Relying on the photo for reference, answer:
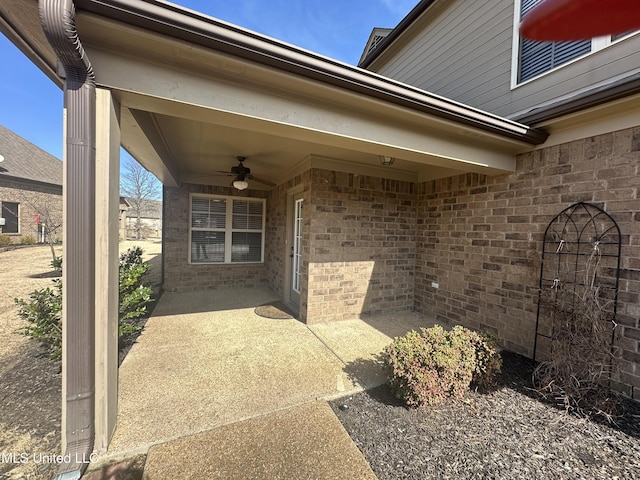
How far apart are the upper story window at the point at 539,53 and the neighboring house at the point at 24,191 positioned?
Result: 59.8 feet

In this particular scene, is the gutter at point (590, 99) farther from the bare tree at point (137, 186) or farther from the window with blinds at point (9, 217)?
the bare tree at point (137, 186)

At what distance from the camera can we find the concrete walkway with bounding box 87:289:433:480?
1.78 meters

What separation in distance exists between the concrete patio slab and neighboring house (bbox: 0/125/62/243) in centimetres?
1623

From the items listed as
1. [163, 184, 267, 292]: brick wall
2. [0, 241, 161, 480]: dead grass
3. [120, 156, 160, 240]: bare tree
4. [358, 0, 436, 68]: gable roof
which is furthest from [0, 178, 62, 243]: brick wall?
[358, 0, 436, 68]: gable roof

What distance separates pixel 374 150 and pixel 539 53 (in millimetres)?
2973

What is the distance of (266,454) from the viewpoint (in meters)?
1.83

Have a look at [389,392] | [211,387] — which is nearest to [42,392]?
[211,387]

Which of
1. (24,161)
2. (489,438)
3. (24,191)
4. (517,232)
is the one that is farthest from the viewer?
(24,161)

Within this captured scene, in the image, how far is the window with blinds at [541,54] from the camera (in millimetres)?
3260

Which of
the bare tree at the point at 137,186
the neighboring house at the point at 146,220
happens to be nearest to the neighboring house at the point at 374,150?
the bare tree at the point at 137,186

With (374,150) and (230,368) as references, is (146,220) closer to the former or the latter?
(230,368)

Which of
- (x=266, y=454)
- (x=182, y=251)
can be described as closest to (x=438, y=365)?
(x=266, y=454)

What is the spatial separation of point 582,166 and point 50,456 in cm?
547

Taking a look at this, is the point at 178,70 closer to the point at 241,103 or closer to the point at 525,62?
the point at 241,103
